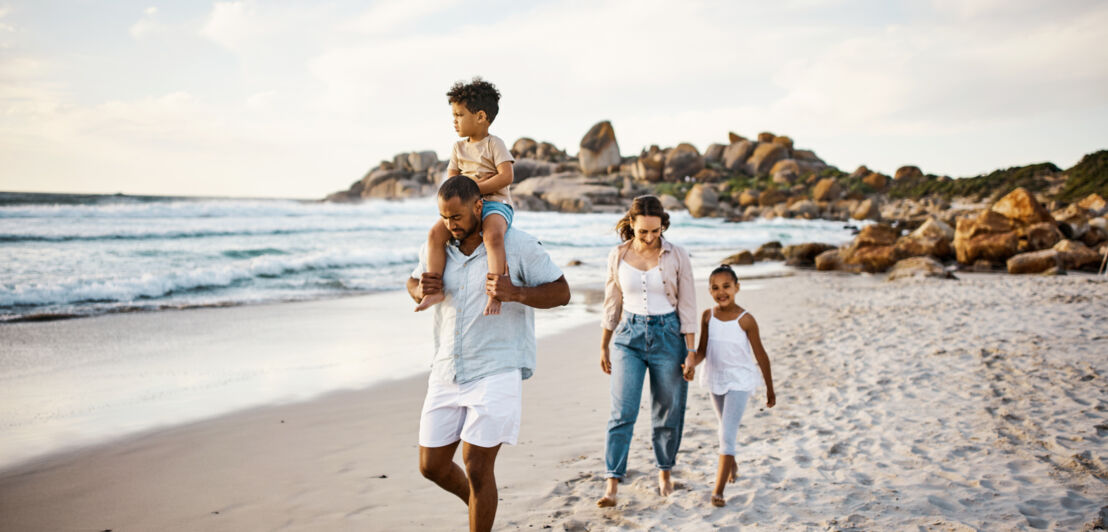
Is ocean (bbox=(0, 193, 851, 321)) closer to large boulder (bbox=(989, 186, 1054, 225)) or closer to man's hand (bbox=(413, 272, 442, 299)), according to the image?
large boulder (bbox=(989, 186, 1054, 225))

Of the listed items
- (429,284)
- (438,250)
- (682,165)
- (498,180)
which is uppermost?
(682,165)

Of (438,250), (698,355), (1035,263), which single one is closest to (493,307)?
(438,250)

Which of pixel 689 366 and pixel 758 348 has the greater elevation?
pixel 758 348

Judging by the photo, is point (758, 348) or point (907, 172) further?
point (907, 172)

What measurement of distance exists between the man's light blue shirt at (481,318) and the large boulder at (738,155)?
7290 cm

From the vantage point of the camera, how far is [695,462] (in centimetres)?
464

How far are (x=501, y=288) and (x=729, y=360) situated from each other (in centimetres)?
189

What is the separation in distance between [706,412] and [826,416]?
3.30 feet

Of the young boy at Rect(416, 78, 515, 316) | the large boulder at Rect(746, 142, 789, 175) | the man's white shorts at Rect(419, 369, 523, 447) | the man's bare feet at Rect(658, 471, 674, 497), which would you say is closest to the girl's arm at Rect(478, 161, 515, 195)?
Result: the young boy at Rect(416, 78, 515, 316)

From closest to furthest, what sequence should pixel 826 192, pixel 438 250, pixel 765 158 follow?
1. pixel 438 250
2. pixel 826 192
3. pixel 765 158

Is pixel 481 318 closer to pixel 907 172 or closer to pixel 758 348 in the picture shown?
pixel 758 348

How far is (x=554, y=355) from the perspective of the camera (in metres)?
8.29

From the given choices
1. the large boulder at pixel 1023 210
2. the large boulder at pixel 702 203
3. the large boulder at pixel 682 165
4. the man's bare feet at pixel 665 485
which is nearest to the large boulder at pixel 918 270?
the large boulder at pixel 1023 210

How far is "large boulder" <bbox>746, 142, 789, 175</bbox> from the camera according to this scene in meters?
70.8
